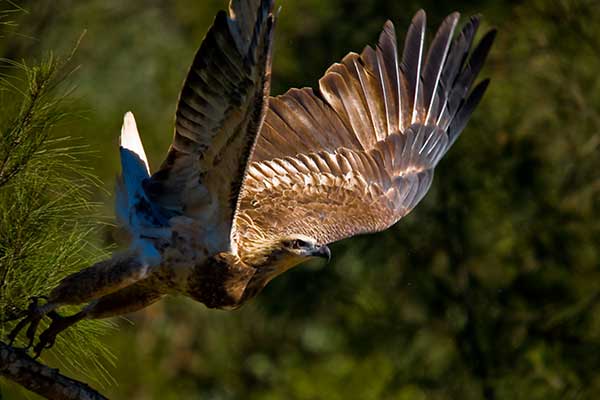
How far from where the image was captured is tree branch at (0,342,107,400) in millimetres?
3811

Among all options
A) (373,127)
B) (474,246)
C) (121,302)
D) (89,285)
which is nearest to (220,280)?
(121,302)

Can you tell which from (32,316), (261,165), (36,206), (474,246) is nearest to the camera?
(36,206)

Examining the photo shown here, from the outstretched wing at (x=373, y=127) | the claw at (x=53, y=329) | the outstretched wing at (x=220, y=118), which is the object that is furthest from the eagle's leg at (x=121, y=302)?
the outstretched wing at (x=373, y=127)

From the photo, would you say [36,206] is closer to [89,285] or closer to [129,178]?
[89,285]

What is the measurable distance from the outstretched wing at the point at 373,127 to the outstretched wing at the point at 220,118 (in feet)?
2.87

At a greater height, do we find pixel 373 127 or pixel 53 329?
pixel 373 127

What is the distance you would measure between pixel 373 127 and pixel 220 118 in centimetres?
185

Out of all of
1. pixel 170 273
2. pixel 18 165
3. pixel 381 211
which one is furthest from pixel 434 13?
pixel 18 165

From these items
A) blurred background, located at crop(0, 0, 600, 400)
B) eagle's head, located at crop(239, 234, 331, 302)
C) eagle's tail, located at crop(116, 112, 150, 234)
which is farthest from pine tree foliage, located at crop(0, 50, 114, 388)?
blurred background, located at crop(0, 0, 600, 400)

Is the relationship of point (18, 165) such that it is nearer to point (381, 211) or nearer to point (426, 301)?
point (381, 211)

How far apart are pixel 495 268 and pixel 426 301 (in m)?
0.57

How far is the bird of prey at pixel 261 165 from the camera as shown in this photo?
14.2ft

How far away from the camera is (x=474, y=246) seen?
8961 millimetres

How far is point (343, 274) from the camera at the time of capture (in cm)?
893
